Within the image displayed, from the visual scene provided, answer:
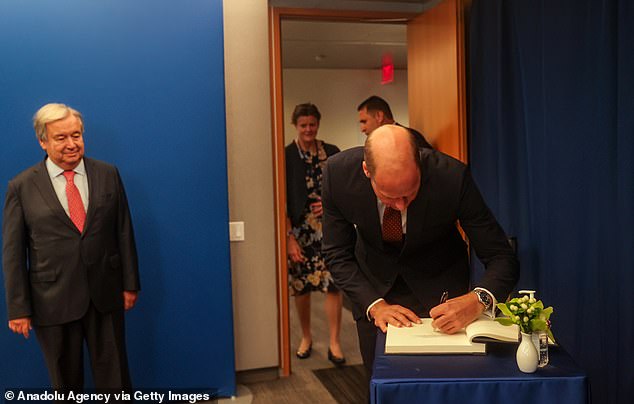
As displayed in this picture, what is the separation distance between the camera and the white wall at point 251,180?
3.71 metres

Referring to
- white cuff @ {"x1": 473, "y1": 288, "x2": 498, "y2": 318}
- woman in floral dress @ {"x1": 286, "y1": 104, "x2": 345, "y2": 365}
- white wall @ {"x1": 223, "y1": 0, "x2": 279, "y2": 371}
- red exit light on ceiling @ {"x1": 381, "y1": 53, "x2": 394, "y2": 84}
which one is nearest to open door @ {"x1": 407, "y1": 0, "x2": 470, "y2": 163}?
woman in floral dress @ {"x1": 286, "y1": 104, "x2": 345, "y2": 365}

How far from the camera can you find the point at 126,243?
3062 mm

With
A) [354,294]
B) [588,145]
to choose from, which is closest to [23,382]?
[354,294]

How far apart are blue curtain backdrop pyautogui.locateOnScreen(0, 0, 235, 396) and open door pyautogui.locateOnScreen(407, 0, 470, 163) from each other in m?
1.35

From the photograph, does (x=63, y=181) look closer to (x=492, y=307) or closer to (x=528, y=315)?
(x=492, y=307)

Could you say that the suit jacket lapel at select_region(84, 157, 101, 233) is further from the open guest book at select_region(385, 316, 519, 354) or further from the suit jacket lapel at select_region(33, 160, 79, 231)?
→ the open guest book at select_region(385, 316, 519, 354)

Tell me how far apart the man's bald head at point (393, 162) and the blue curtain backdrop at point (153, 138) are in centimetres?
167

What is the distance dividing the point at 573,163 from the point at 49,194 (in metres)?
2.25

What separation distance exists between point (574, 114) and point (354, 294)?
1.26 meters

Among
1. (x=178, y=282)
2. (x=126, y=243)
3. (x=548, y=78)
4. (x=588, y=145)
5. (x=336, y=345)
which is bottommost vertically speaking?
(x=336, y=345)

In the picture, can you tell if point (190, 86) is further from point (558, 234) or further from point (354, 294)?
point (558, 234)

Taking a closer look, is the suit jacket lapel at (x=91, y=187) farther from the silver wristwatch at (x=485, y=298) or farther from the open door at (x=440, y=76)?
the open door at (x=440, y=76)

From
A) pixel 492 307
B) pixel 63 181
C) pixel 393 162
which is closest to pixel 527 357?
pixel 492 307

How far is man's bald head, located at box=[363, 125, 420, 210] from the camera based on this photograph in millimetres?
1918
